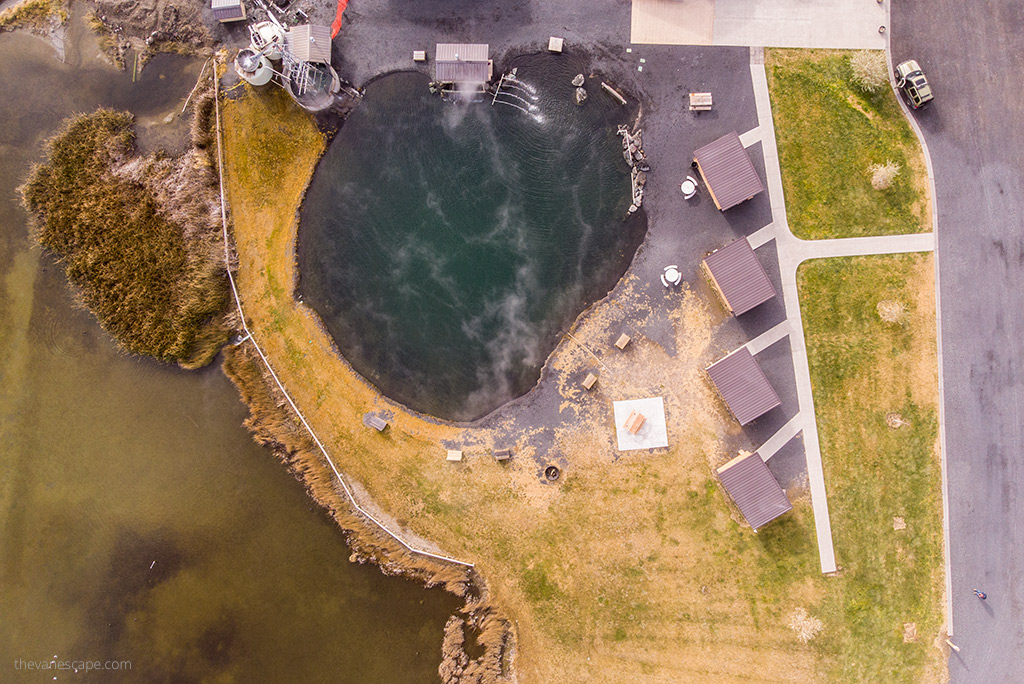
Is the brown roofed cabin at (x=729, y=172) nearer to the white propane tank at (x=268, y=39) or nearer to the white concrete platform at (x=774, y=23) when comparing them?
the white concrete platform at (x=774, y=23)

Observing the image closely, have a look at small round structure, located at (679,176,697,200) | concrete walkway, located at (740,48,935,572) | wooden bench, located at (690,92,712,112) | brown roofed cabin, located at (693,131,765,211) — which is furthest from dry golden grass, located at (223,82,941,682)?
wooden bench, located at (690,92,712,112)

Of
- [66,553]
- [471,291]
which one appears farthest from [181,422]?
[471,291]

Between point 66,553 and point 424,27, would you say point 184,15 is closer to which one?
point 424,27

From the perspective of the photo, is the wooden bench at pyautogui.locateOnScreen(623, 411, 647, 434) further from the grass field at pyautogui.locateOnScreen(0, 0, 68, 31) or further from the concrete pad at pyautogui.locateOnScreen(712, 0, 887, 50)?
the grass field at pyautogui.locateOnScreen(0, 0, 68, 31)

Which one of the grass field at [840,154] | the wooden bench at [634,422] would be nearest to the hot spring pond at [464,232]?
the wooden bench at [634,422]

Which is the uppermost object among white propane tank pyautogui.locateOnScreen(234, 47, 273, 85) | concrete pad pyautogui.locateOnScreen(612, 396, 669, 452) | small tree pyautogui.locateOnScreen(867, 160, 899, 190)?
white propane tank pyautogui.locateOnScreen(234, 47, 273, 85)

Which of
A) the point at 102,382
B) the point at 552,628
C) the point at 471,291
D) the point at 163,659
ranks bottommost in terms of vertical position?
the point at 163,659
